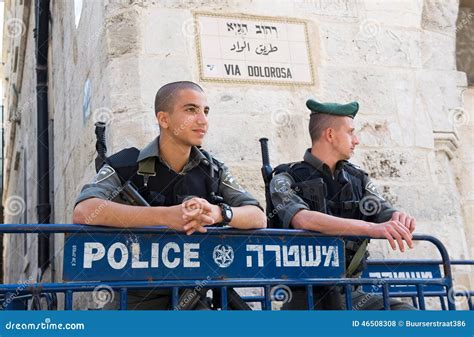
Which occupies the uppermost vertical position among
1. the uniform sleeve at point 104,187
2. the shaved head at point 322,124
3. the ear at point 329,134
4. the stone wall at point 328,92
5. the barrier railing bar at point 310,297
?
the stone wall at point 328,92

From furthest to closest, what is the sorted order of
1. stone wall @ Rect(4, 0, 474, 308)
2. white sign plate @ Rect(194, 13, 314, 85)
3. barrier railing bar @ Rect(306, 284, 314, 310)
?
1. white sign plate @ Rect(194, 13, 314, 85)
2. stone wall @ Rect(4, 0, 474, 308)
3. barrier railing bar @ Rect(306, 284, 314, 310)

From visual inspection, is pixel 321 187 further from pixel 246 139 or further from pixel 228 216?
pixel 246 139

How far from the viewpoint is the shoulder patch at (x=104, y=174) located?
9.75 feet

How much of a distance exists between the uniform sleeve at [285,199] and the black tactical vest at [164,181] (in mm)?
351

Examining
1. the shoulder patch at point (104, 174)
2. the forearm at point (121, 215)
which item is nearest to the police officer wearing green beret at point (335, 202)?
the forearm at point (121, 215)

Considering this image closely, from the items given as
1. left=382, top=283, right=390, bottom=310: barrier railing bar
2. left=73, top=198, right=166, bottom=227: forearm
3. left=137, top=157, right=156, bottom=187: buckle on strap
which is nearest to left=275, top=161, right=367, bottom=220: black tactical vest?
left=382, top=283, right=390, bottom=310: barrier railing bar

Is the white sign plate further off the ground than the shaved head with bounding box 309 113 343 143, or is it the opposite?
the white sign plate

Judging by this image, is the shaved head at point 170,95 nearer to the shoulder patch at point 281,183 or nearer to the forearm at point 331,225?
the shoulder patch at point 281,183

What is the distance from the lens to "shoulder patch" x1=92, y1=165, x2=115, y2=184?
2.97 metres

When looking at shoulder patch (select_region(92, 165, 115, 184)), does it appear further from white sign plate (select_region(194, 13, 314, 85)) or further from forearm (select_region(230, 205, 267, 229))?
white sign plate (select_region(194, 13, 314, 85))

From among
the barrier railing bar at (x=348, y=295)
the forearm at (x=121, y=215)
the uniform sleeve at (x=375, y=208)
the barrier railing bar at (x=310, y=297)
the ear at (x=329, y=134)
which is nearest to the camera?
the forearm at (x=121, y=215)

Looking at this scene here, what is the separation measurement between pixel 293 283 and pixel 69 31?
464cm

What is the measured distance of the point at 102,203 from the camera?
2768mm
